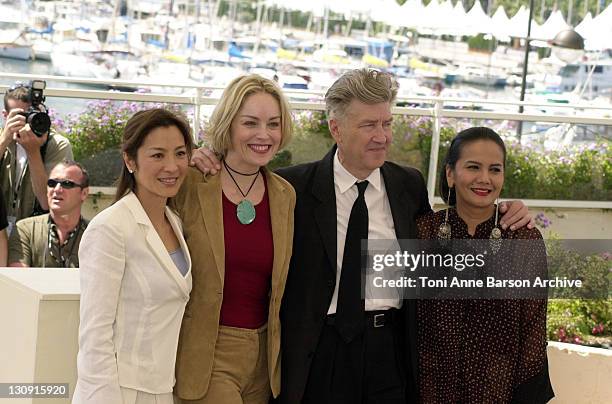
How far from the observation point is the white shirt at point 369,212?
3225 mm

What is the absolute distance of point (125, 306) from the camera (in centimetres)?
277

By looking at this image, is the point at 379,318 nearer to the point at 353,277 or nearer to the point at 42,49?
the point at 353,277

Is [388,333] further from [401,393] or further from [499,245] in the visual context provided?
[499,245]

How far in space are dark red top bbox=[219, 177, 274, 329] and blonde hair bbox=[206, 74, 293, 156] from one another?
20cm

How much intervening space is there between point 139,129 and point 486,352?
51.7 inches

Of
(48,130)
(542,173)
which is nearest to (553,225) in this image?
(542,173)

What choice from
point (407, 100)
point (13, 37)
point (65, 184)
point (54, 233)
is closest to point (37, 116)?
point (65, 184)

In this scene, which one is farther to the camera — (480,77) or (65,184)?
(480,77)

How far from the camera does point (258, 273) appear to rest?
3020mm

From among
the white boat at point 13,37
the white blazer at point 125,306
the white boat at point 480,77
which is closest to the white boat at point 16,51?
the white boat at point 13,37

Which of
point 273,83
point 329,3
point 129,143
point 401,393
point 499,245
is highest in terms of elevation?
point 329,3

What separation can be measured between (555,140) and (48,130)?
17.7 feet

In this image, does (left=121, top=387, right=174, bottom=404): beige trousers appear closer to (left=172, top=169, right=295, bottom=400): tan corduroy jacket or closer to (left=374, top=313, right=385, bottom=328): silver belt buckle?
(left=172, top=169, right=295, bottom=400): tan corduroy jacket

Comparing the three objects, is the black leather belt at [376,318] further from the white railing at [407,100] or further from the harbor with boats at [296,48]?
the harbor with boats at [296,48]
